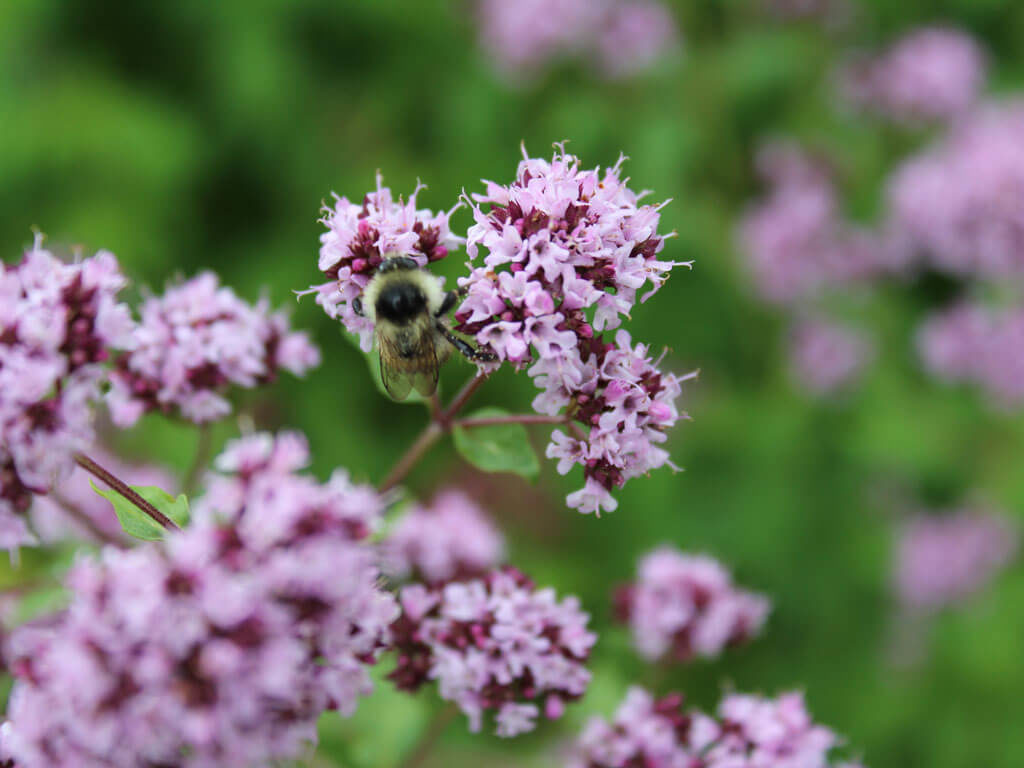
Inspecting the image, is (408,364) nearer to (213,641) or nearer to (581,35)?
(213,641)

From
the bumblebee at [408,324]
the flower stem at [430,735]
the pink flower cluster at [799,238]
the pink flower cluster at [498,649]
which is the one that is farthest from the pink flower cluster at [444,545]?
the pink flower cluster at [799,238]

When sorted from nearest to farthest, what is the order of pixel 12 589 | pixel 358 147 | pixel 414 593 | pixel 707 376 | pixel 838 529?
pixel 414 593 < pixel 12 589 < pixel 838 529 < pixel 707 376 < pixel 358 147

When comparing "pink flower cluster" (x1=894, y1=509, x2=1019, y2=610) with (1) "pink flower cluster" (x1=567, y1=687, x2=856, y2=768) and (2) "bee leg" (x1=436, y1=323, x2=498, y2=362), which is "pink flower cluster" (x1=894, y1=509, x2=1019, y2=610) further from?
(2) "bee leg" (x1=436, y1=323, x2=498, y2=362)

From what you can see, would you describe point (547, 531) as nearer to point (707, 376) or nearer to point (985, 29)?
point (707, 376)

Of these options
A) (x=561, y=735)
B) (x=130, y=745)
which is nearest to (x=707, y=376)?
(x=561, y=735)

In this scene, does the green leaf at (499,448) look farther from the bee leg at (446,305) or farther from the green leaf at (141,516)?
the green leaf at (141,516)

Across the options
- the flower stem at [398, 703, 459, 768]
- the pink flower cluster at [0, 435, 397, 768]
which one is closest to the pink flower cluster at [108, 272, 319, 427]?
the pink flower cluster at [0, 435, 397, 768]

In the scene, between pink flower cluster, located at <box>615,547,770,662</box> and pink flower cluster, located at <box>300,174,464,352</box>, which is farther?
pink flower cluster, located at <box>615,547,770,662</box>
